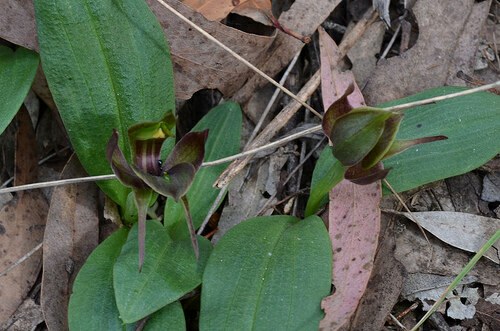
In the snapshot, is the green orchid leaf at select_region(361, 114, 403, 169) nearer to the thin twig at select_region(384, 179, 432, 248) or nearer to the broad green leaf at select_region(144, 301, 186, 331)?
the thin twig at select_region(384, 179, 432, 248)

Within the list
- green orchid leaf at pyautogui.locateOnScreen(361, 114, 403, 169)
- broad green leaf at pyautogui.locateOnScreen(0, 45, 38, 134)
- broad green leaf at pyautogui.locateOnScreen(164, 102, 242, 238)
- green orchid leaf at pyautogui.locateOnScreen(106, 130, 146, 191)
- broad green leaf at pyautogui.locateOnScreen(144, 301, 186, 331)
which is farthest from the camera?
broad green leaf at pyautogui.locateOnScreen(164, 102, 242, 238)

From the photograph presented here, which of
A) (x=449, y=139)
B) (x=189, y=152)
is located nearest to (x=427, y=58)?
(x=449, y=139)

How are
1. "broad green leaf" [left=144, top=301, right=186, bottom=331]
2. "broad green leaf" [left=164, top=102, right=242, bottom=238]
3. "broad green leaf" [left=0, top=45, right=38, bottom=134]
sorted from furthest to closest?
"broad green leaf" [left=164, top=102, right=242, bottom=238] < "broad green leaf" [left=0, top=45, right=38, bottom=134] < "broad green leaf" [left=144, top=301, right=186, bottom=331]

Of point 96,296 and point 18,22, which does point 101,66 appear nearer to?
point 18,22

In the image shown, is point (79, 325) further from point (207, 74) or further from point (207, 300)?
point (207, 74)

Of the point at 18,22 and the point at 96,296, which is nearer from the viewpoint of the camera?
the point at 96,296

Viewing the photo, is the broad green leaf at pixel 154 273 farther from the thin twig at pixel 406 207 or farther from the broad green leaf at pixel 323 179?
the thin twig at pixel 406 207

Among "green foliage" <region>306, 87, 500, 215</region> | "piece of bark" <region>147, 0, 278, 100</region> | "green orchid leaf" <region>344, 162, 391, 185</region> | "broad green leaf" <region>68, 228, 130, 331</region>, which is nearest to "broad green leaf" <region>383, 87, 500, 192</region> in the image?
"green foliage" <region>306, 87, 500, 215</region>

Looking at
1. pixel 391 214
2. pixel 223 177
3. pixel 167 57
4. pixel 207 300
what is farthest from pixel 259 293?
pixel 167 57
